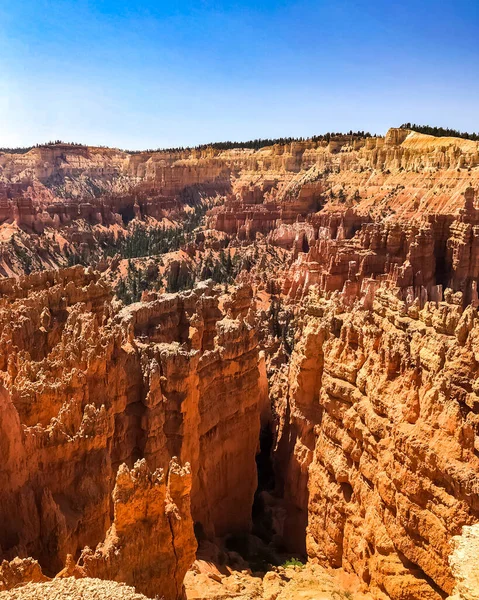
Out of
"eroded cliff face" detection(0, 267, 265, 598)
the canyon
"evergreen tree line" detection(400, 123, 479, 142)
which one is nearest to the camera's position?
"eroded cliff face" detection(0, 267, 265, 598)

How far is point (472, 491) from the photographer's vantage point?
9875 millimetres

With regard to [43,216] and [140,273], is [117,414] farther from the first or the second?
[43,216]

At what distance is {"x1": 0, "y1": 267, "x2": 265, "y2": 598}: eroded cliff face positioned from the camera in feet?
30.8

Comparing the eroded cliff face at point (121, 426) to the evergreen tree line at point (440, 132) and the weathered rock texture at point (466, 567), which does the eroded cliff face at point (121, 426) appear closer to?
the weathered rock texture at point (466, 567)

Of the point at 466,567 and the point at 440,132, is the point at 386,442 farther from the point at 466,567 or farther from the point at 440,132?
the point at 440,132

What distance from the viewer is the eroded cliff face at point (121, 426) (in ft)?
30.8

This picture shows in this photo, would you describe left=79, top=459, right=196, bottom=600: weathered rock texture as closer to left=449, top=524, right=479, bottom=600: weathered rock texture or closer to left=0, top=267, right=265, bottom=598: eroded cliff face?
left=0, top=267, right=265, bottom=598: eroded cliff face

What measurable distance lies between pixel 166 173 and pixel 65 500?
104m

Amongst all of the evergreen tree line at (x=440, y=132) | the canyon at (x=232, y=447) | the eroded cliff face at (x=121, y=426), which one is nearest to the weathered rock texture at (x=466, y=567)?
the canyon at (x=232, y=447)

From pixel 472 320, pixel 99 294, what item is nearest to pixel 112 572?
pixel 472 320

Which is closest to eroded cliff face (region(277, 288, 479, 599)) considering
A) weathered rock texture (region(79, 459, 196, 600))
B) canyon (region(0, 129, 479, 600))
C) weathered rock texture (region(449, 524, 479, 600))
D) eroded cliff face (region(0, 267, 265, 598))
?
canyon (region(0, 129, 479, 600))

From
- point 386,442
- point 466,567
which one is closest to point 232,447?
point 386,442

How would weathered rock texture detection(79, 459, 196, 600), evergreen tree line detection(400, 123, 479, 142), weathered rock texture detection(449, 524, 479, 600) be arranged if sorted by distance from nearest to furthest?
weathered rock texture detection(449, 524, 479, 600) < weathered rock texture detection(79, 459, 196, 600) < evergreen tree line detection(400, 123, 479, 142)

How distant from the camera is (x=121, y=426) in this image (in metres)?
13.6
